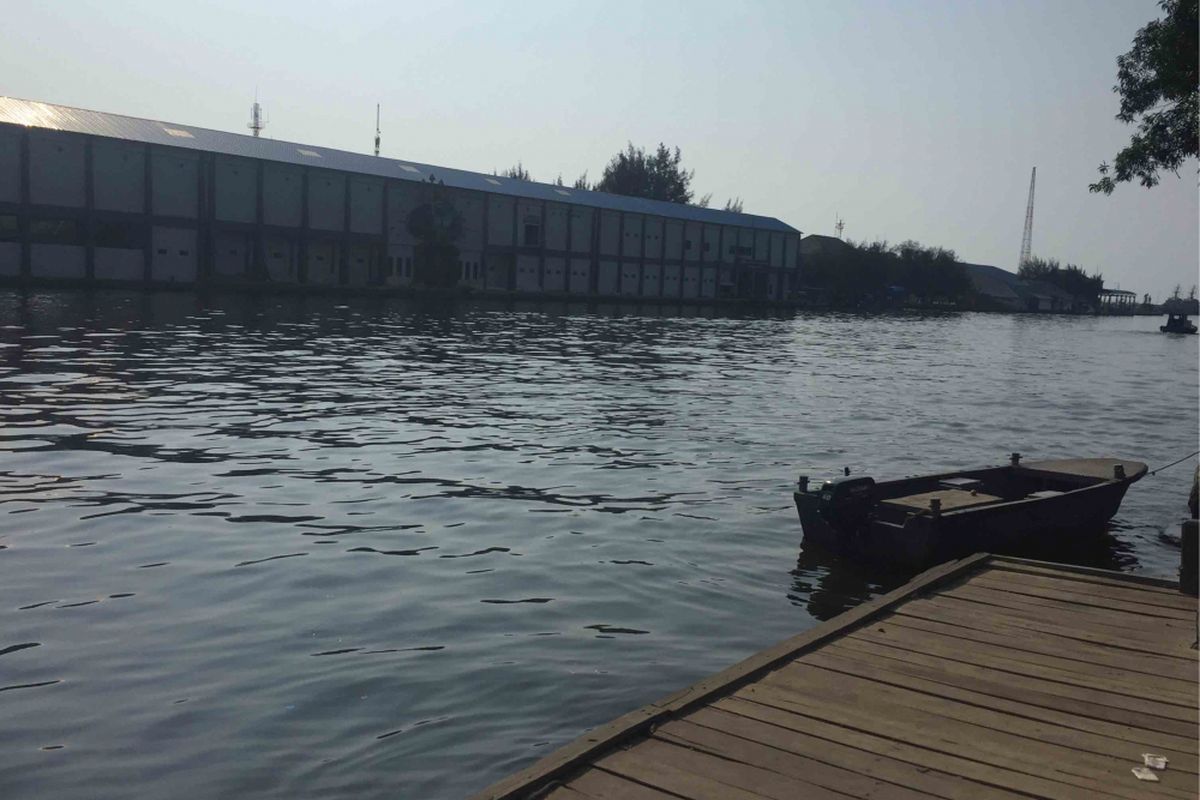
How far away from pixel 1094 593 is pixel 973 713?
3512 mm

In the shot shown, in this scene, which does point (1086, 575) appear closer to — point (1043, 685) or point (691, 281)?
point (1043, 685)

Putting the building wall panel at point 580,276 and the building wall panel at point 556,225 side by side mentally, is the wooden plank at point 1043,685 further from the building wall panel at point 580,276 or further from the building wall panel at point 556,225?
the building wall panel at point 580,276

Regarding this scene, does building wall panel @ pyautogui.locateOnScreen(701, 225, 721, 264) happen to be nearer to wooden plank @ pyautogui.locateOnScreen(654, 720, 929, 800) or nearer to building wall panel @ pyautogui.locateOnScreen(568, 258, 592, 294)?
building wall panel @ pyautogui.locateOnScreen(568, 258, 592, 294)

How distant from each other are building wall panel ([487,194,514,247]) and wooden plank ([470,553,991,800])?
240 feet

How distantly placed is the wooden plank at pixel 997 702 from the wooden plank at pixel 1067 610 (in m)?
2.06

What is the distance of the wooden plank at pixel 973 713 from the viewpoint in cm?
526

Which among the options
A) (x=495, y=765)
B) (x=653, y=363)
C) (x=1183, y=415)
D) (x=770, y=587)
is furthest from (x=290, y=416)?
(x=1183, y=415)

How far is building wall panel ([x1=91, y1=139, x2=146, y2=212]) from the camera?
5681cm

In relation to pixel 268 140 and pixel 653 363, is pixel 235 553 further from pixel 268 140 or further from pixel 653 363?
pixel 268 140

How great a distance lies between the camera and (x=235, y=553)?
10164 mm

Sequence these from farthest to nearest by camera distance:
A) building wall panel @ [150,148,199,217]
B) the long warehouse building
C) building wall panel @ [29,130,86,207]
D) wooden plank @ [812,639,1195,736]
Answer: building wall panel @ [150,148,199,217]
the long warehouse building
building wall panel @ [29,130,86,207]
wooden plank @ [812,639,1195,736]

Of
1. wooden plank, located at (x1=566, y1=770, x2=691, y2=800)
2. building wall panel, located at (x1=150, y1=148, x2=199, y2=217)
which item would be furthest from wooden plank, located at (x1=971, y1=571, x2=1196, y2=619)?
building wall panel, located at (x1=150, y1=148, x2=199, y2=217)

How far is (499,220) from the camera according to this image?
80.1m

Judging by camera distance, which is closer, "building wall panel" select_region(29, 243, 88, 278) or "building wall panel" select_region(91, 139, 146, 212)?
"building wall panel" select_region(29, 243, 88, 278)
